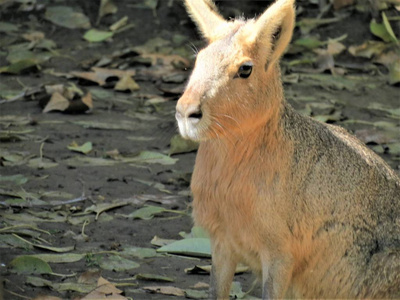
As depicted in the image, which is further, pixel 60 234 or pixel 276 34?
pixel 60 234

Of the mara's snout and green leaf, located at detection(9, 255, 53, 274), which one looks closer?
the mara's snout

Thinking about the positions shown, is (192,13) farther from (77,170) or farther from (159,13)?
(159,13)

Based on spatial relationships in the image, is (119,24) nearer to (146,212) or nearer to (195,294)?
(146,212)

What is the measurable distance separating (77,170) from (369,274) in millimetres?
2524

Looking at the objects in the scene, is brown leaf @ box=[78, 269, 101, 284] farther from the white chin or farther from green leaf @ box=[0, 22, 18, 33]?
green leaf @ box=[0, 22, 18, 33]

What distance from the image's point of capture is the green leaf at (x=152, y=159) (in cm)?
652

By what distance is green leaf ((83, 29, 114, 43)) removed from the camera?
28.8 feet

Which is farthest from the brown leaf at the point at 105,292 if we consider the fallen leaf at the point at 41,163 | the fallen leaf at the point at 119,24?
the fallen leaf at the point at 119,24

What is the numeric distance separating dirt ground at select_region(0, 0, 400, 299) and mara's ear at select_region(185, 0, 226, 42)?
146 centimetres

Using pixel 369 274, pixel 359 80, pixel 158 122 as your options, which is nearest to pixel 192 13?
pixel 369 274

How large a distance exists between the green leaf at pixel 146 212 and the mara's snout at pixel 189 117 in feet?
6.50

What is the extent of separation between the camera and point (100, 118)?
722cm

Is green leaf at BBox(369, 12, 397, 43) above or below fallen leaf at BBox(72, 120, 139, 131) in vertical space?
above

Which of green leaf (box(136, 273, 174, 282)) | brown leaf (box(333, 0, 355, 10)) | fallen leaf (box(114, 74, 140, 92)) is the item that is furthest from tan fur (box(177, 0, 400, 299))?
brown leaf (box(333, 0, 355, 10))
